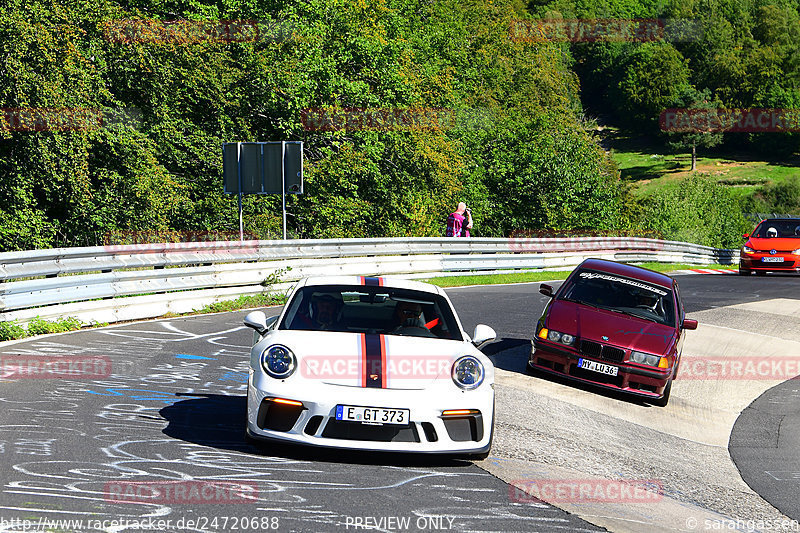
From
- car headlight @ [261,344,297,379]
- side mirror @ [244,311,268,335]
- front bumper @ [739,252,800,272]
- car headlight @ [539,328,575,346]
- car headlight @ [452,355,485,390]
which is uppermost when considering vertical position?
side mirror @ [244,311,268,335]

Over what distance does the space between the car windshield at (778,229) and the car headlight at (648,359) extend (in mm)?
20251

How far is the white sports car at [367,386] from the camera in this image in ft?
19.4

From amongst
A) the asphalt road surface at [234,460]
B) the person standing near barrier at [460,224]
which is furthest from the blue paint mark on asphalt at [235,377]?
the person standing near barrier at [460,224]

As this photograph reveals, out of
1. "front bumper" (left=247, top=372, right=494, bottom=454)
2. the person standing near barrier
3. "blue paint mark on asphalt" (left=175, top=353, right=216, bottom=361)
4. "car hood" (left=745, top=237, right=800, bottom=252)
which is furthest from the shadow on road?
"car hood" (left=745, top=237, right=800, bottom=252)

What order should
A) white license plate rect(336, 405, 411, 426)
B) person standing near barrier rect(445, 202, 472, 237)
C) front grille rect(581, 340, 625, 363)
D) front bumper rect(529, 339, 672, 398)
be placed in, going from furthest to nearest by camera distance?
person standing near barrier rect(445, 202, 472, 237)
front grille rect(581, 340, 625, 363)
front bumper rect(529, 339, 672, 398)
white license plate rect(336, 405, 411, 426)

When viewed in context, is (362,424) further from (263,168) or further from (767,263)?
(767,263)

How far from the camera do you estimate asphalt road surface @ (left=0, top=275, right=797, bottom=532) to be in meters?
4.86

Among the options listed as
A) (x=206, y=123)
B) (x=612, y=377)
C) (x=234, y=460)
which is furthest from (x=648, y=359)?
(x=206, y=123)

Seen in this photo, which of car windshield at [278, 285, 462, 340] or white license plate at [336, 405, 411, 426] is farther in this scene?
car windshield at [278, 285, 462, 340]

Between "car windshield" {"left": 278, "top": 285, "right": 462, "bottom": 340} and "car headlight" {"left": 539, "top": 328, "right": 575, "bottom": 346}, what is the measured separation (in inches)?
134

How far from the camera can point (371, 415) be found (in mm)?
5902

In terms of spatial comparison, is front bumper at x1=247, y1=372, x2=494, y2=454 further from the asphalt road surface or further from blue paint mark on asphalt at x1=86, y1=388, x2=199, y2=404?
blue paint mark on asphalt at x1=86, y1=388, x2=199, y2=404

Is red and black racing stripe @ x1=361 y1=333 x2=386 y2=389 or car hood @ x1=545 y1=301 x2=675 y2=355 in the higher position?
red and black racing stripe @ x1=361 y1=333 x2=386 y2=389

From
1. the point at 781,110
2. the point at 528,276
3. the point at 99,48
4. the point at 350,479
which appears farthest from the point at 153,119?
the point at 781,110
